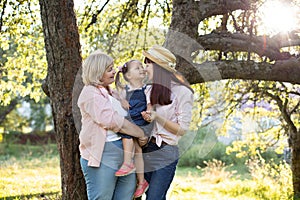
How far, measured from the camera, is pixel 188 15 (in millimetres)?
4582

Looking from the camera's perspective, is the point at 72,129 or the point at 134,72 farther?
the point at 72,129

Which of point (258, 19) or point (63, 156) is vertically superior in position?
point (258, 19)

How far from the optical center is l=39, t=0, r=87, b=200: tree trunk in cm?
391

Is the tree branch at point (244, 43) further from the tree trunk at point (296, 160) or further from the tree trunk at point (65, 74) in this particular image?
the tree trunk at point (296, 160)

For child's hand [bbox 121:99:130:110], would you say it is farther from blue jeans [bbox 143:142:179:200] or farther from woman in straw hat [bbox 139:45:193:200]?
blue jeans [bbox 143:142:179:200]

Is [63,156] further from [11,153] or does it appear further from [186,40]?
[11,153]

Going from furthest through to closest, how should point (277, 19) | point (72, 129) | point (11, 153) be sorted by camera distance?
point (11, 153) < point (277, 19) < point (72, 129)

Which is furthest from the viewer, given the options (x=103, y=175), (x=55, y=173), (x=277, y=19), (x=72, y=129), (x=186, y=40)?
(x=55, y=173)

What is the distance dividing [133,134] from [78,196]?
1180mm

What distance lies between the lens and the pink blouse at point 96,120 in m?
2.93

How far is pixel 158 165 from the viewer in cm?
319

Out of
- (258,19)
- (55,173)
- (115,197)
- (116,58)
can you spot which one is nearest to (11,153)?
(55,173)

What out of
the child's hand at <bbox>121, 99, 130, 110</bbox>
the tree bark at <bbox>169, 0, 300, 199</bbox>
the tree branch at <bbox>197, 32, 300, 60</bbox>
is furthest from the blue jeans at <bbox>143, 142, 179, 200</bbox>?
the tree branch at <bbox>197, 32, 300, 60</bbox>

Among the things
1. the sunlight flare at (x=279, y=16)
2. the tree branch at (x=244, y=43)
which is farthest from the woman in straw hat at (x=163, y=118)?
the sunlight flare at (x=279, y=16)
